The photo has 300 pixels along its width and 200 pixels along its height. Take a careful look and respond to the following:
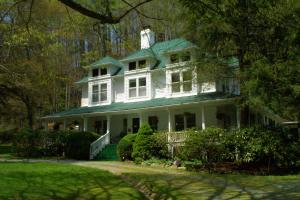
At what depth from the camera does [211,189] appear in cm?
1238

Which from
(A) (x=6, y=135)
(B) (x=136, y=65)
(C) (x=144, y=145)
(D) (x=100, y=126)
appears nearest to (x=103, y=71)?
(B) (x=136, y=65)

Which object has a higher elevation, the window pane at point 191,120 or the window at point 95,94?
the window at point 95,94

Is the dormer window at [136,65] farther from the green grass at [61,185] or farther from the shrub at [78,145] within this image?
the green grass at [61,185]

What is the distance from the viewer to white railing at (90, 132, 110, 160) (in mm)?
24936

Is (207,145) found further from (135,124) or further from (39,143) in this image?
(39,143)

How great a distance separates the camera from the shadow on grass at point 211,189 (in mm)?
10953

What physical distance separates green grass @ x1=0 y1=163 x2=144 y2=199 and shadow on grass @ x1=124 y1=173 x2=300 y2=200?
877 mm

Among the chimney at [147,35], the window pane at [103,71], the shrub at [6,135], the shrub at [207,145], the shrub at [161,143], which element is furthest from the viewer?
the shrub at [6,135]

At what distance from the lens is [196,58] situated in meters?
20.9

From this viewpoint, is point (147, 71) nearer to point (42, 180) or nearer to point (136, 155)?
point (136, 155)

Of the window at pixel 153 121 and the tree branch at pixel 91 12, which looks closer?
the tree branch at pixel 91 12

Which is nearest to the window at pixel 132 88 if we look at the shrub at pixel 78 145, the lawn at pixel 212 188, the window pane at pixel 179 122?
the window pane at pixel 179 122

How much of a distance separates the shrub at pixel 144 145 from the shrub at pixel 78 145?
3.88m

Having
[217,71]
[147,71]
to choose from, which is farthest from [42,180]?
[147,71]
